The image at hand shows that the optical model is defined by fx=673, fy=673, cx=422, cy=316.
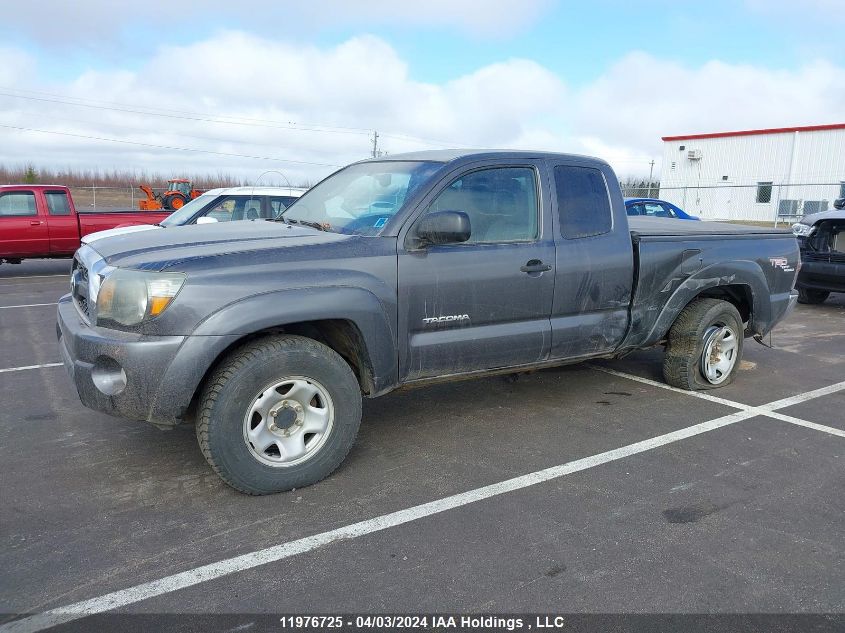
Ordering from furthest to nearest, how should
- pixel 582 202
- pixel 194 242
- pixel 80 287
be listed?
pixel 582 202 → pixel 80 287 → pixel 194 242

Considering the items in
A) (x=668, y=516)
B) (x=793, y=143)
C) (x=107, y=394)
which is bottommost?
(x=668, y=516)

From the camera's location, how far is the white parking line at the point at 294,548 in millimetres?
2594

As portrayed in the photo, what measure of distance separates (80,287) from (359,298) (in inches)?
Result: 66.4

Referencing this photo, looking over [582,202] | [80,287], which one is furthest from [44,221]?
[582,202]

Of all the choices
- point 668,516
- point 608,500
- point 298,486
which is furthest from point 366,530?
point 668,516

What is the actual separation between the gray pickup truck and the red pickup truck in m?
9.96

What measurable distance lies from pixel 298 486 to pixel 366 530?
593mm

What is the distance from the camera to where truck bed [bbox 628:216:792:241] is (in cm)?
518

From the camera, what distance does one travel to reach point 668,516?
347 cm

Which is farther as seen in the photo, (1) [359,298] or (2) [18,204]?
(2) [18,204]

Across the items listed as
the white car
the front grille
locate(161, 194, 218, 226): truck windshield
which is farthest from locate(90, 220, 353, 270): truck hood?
locate(161, 194, 218, 226): truck windshield

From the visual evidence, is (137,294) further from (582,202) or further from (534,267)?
(582,202)

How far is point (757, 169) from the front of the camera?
3797cm

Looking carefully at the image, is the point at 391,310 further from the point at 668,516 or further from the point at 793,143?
the point at 793,143
